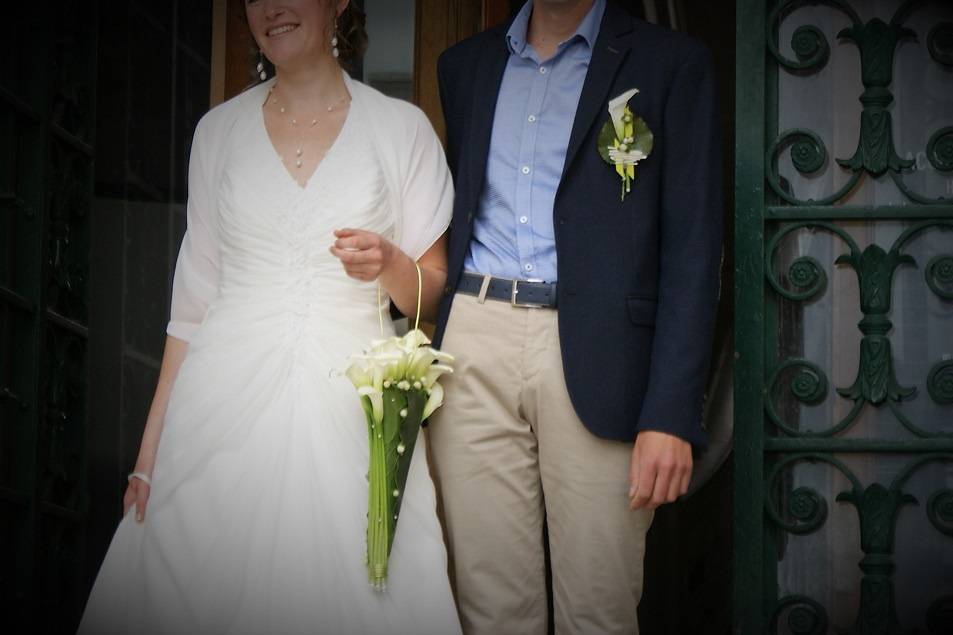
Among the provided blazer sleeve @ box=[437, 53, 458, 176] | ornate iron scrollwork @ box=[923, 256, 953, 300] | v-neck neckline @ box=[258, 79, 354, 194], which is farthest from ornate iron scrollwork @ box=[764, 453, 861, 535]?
v-neck neckline @ box=[258, 79, 354, 194]

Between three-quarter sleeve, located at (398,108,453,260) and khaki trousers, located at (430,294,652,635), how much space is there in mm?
218

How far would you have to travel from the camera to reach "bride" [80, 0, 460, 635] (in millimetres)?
3730

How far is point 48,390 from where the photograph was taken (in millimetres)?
4707

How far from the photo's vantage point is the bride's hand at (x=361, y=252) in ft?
12.0

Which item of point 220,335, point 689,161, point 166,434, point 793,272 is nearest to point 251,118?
point 220,335

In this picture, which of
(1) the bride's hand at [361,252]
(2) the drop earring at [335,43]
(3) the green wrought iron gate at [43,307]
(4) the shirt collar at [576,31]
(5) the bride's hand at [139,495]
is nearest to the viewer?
(1) the bride's hand at [361,252]

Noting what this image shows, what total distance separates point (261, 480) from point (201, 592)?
1.00 ft

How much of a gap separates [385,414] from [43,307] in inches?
57.2

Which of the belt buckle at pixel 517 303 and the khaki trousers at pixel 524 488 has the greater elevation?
the belt buckle at pixel 517 303

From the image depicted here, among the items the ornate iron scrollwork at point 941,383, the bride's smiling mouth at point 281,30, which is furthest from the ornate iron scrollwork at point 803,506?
the bride's smiling mouth at point 281,30

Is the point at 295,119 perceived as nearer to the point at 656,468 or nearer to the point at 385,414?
the point at 385,414

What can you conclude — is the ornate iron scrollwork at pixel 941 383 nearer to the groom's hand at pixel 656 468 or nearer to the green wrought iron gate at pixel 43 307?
the groom's hand at pixel 656 468

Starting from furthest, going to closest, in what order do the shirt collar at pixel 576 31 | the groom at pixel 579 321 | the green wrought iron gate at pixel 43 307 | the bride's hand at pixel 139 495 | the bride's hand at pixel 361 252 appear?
1. the green wrought iron gate at pixel 43 307
2. the shirt collar at pixel 576 31
3. the bride's hand at pixel 139 495
4. the groom at pixel 579 321
5. the bride's hand at pixel 361 252

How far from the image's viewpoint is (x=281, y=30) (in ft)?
13.4
